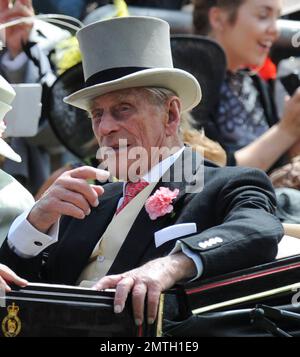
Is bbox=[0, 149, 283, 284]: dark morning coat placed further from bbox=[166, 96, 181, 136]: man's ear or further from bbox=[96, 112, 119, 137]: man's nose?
bbox=[96, 112, 119, 137]: man's nose

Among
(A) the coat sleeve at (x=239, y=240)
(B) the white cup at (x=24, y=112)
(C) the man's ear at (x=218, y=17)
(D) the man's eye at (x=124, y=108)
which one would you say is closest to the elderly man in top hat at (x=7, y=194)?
(D) the man's eye at (x=124, y=108)

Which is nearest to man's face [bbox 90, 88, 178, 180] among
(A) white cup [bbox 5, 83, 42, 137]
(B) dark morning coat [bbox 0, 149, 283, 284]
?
(B) dark morning coat [bbox 0, 149, 283, 284]

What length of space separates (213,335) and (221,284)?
137 mm

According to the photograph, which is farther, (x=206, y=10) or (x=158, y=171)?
(x=206, y=10)

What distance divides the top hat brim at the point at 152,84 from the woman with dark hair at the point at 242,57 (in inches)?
60.0

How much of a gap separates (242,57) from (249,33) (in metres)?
0.12

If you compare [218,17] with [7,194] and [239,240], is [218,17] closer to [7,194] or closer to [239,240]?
[7,194]

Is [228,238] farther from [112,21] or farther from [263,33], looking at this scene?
[263,33]

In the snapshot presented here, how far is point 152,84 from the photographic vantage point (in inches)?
138

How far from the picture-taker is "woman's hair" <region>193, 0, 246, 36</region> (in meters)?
5.36

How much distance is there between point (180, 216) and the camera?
3.34m

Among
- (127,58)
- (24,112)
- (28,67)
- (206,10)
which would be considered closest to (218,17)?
(206,10)

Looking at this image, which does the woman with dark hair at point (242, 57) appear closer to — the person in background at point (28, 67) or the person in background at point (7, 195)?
the person in background at point (28, 67)

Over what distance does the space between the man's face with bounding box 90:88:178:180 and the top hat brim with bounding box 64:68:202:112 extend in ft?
0.10
